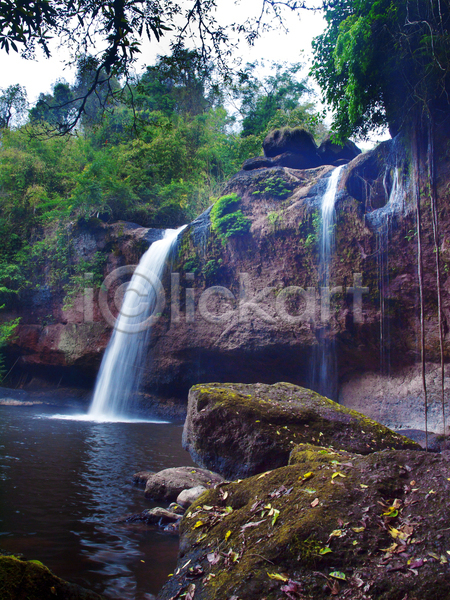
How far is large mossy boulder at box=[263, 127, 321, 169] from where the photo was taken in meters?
14.9

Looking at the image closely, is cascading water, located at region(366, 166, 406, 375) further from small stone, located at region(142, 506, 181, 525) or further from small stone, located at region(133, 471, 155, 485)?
small stone, located at region(142, 506, 181, 525)

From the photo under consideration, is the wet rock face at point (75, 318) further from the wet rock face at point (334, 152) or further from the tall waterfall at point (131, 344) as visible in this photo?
the wet rock face at point (334, 152)

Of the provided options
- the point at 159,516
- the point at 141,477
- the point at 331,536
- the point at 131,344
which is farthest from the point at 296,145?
the point at 331,536

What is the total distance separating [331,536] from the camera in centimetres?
237

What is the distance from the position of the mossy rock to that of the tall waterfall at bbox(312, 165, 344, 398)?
33.6 feet

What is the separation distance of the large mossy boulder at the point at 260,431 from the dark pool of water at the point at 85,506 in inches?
45.8

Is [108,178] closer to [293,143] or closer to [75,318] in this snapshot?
[75,318]

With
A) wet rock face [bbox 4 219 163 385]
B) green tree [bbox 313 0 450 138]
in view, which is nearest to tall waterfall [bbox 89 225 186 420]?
wet rock face [bbox 4 219 163 385]

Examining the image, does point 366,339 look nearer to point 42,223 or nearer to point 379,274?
Answer: point 379,274

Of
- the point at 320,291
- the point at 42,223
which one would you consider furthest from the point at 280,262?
the point at 42,223

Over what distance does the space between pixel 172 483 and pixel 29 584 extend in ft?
12.4

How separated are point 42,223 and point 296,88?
17.8 meters

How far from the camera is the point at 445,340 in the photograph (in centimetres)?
977

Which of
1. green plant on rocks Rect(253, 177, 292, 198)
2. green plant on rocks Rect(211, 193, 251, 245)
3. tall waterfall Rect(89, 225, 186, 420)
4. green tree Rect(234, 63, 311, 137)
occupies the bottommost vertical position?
tall waterfall Rect(89, 225, 186, 420)
